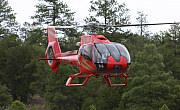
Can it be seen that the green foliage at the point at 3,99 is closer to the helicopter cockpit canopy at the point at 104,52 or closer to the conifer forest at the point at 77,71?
the conifer forest at the point at 77,71

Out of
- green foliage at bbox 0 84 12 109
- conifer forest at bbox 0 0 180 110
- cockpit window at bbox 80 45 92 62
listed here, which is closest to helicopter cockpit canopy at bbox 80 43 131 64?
cockpit window at bbox 80 45 92 62

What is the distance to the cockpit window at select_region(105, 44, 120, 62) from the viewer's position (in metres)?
12.2

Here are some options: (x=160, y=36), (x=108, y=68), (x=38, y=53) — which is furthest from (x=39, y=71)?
(x=108, y=68)

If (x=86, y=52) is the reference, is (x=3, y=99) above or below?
below

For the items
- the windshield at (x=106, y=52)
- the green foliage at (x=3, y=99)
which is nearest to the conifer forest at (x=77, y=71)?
the green foliage at (x=3, y=99)

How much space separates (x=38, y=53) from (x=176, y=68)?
21.8 meters

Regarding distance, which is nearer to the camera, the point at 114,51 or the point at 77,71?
the point at 114,51

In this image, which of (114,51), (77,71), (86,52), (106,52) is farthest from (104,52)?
(77,71)

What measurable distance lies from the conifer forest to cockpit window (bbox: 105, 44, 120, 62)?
1893 cm

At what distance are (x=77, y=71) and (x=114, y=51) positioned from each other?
2783 cm

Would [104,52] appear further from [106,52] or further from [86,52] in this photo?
[86,52]

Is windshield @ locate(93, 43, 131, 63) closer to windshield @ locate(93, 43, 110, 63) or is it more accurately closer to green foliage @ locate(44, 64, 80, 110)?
windshield @ locate(93, 43, 110, 63)

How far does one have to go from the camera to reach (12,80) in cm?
4653

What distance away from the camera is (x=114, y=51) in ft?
40.6
